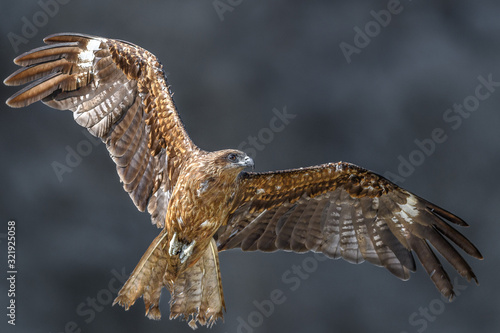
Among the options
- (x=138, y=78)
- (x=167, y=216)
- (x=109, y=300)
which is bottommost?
(x=109, y=300)

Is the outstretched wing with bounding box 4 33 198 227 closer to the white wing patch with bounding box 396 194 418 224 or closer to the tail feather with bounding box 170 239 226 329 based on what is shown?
the tail feather with bounding box 170 239 226 329

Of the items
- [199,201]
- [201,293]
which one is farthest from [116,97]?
[201,293]

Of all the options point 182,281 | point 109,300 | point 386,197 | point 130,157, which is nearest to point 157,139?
point 130,157

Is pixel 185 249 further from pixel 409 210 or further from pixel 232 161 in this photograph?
pixel 409 210

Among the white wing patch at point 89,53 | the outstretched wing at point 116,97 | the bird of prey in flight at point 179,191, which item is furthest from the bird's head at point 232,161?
the white wing patch at point 89,53

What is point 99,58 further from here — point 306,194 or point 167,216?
point 306,194

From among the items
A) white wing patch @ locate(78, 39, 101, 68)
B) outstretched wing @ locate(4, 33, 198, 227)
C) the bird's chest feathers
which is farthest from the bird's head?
white wing patch @ locate(78, 39, 101, 68)
